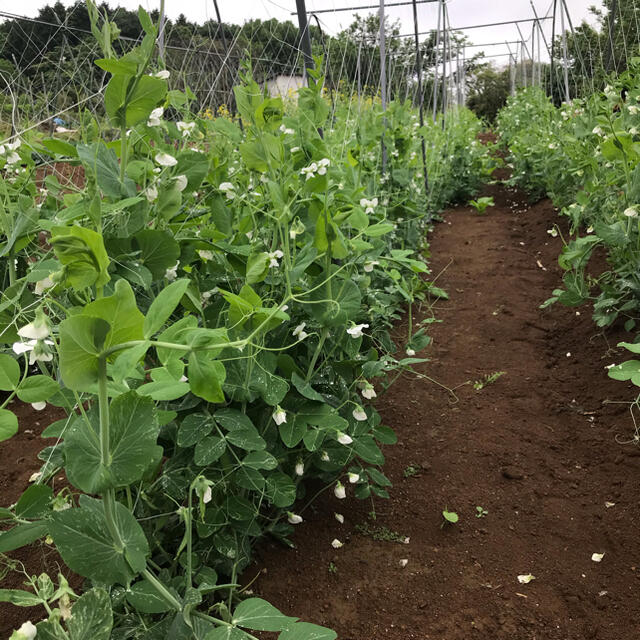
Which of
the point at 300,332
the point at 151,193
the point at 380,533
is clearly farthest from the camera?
the point at 380,533

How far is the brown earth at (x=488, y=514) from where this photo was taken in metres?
1.47

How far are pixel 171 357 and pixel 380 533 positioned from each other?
1.14m

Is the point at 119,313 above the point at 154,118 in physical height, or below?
below

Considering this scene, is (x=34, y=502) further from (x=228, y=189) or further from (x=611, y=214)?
(x=611, y=214)

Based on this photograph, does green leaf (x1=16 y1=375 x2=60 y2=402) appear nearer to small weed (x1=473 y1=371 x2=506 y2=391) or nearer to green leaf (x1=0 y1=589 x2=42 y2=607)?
green leaf (x1=0 y1=589 x2=42 y2=607)

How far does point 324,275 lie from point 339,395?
35cm

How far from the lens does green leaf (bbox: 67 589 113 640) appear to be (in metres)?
0.75

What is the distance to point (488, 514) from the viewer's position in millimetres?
1837

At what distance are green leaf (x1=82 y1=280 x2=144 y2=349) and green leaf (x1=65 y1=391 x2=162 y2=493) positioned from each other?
0.12 metres

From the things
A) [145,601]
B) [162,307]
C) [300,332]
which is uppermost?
[162,307]

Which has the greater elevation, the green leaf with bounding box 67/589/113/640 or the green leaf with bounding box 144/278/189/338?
the green leaf with bounding box 144/278/189/338

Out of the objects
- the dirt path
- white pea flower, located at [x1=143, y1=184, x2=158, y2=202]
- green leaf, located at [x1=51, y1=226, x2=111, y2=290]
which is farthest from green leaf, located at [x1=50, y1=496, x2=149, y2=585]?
the dirt path

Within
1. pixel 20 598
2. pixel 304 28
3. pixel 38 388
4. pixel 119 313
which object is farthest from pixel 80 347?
pixel 304 28

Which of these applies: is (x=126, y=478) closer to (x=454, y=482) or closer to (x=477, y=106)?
(x=454, y=482)
